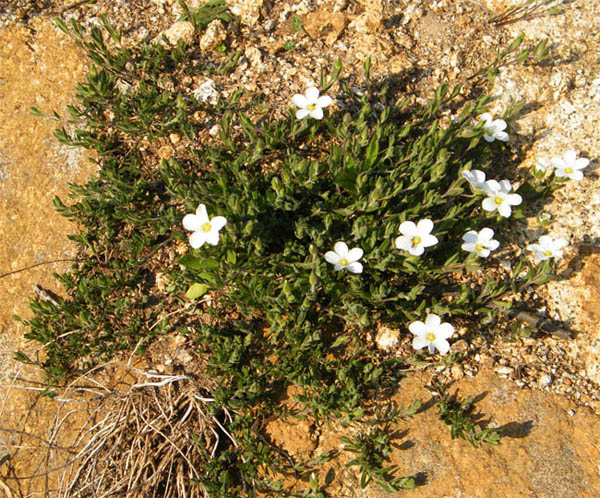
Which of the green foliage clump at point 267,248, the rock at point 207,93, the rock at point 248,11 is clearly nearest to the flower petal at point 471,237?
the green foliage clump at point 267,248

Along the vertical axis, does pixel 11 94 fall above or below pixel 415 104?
above

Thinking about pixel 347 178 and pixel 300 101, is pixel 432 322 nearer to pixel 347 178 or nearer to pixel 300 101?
pixel 347 178

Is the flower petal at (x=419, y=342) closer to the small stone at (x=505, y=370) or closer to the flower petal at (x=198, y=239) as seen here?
the small stone at (x=505, y=370)

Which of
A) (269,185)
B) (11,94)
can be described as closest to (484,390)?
(269,185)

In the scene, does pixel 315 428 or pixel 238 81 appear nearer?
pixel 315 428

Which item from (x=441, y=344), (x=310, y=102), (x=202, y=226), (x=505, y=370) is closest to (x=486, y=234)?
(x=441, y=344)

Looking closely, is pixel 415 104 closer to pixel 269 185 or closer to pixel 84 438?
pixel 269 185
